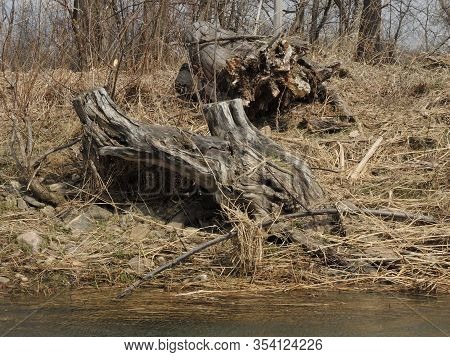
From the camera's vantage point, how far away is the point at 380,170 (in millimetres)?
5441

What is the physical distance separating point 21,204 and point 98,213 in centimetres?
67

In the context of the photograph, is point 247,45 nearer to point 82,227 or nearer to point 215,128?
point 215,128

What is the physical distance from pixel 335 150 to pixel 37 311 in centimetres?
350

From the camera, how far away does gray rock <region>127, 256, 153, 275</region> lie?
13.1 feet

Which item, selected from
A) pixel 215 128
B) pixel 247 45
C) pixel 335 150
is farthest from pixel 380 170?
pixel 247 45

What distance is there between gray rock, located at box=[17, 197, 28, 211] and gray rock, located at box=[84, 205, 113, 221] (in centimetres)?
51

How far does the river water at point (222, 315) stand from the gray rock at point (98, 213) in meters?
1.16

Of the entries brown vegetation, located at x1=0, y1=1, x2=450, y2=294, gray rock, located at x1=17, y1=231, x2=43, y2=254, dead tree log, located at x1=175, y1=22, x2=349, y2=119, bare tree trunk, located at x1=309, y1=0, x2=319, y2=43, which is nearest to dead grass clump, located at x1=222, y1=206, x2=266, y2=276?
brown vegetation, located at x1=0, y1=1, x2=450, y2=294

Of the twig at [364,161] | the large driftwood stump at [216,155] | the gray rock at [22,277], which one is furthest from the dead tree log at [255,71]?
the gray rock at [22,277]

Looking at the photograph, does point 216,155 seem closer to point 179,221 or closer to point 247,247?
point 179,221

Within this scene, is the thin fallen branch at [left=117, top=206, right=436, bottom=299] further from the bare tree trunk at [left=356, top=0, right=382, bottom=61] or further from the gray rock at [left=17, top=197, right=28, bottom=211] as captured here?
the bare tree trunk at [left=356, top=0, right=382, bottom=61]

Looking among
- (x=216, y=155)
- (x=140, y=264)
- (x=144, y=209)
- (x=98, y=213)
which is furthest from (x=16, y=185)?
(x=216, y=155)

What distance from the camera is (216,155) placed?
4512mm

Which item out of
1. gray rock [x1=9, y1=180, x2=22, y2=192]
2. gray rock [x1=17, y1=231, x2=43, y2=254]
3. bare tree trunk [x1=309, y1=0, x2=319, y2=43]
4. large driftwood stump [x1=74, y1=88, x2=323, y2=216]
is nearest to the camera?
gray rock [x1=17, y1=231, x2=43, y2=254]
